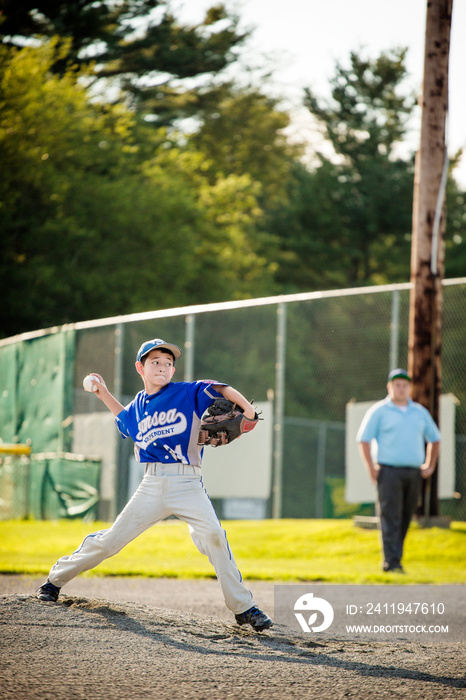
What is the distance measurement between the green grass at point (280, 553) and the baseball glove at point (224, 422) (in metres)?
3.79

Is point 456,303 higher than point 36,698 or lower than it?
higher

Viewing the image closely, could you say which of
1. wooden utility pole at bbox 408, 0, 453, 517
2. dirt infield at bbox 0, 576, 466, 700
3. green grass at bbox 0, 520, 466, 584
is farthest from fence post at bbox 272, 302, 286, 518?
dirt infield at bbox 0, 576, 466, 700

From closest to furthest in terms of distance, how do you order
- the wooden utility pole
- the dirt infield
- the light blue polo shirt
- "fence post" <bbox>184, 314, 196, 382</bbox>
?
1. the dirt infield
2. the light blue polo shirt
3. the wooden utility pole
4. "fence post" <bbox>184, 314, 196, 382</bbox>

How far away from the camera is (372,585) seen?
832cm

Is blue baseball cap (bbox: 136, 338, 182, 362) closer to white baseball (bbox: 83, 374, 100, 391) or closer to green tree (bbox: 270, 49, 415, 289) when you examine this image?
white baseball (bbox: 83, 374, 100, 391)

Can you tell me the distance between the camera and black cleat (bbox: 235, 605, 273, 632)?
5.20 meters

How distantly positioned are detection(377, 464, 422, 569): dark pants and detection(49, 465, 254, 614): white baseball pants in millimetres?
3989

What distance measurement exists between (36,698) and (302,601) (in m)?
3.71

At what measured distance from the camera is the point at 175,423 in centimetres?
536

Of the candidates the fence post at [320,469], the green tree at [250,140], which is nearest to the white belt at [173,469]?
the fence post at [320,469]

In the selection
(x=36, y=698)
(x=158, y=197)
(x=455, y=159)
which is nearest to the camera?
(x=36, y=698)

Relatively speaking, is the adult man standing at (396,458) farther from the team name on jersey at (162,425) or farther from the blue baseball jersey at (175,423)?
the team name on jersey at (162,425)

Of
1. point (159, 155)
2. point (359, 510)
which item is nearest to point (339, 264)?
point (159, 155)

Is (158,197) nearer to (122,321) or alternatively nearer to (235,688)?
(122,321)
